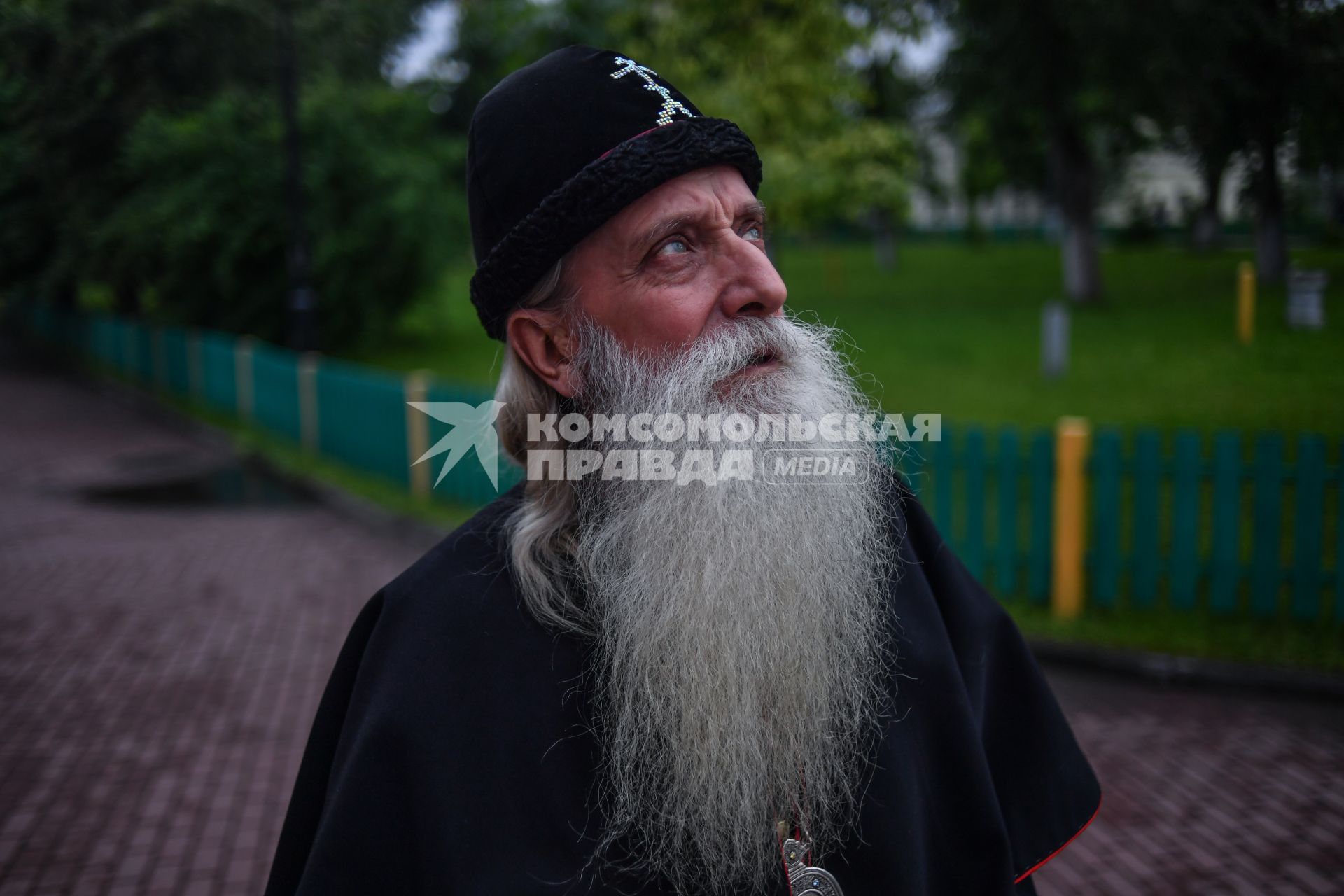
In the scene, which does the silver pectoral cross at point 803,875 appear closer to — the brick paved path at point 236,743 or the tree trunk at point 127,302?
the brick paved path at point 236,743

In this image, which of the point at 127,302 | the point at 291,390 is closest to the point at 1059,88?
the point at 291,390

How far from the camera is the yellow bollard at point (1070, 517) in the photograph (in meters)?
6.13

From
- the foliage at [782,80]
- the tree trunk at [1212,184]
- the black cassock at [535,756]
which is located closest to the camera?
the black cassock at [535,756]

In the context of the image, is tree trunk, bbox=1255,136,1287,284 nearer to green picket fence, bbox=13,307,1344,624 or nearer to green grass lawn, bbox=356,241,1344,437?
green grass lawn, bbox=356,241,1344,437

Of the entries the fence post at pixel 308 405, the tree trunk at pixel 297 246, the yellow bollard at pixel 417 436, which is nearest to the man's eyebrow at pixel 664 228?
the yellow bollard at pixel 417 436

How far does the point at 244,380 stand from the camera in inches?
576

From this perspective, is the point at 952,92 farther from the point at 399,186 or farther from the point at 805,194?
the point at 805,194

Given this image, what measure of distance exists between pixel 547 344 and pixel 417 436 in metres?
8.85

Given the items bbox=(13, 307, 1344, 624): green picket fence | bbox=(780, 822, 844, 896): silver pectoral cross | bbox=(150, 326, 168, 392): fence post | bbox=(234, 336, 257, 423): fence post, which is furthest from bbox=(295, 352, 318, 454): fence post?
bbox=(780, 822, 844, 896): silver pectoral cross

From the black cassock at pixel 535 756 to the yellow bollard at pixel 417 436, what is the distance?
27.2 feet

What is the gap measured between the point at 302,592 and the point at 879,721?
676 centimetres

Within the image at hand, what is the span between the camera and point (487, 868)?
143 centimetres

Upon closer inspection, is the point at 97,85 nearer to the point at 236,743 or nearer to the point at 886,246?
the point at 236,743

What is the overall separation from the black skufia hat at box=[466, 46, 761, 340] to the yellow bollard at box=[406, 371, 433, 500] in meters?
8.37
